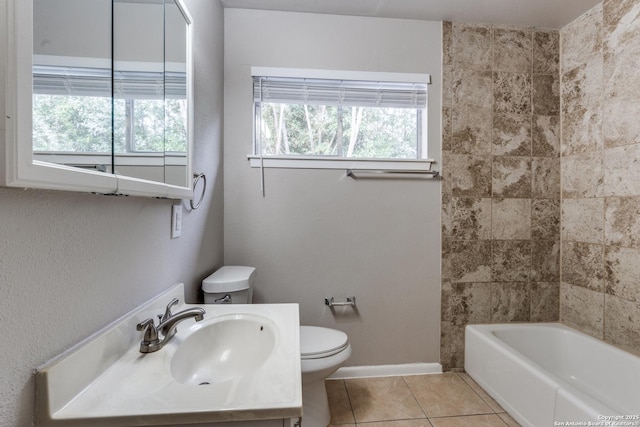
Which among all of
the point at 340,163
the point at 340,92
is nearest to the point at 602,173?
the point at 340,163

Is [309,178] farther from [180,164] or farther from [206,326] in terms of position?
[206,326]

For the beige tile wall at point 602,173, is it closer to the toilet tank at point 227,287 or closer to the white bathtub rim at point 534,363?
the white bathtub rim at point 534,363

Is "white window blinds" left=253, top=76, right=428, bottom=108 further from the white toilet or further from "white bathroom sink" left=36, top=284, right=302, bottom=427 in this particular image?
"white bathroom sink" left=36, top=284, right=302, bottom=427

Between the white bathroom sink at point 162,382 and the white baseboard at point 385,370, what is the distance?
1185 millimetres

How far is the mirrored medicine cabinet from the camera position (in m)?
0.50

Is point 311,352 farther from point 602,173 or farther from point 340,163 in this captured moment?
point 602,173

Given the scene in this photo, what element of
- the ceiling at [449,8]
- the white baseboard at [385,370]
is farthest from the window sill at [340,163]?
the white baseboard at [385,370]

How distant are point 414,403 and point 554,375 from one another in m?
0.79

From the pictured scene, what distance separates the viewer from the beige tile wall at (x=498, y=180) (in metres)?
2.02

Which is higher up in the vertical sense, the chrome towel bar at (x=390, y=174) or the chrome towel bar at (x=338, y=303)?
the chrome towel bar at (x=390, y=174)

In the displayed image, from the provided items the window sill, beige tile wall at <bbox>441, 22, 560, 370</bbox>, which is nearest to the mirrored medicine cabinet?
the window sill

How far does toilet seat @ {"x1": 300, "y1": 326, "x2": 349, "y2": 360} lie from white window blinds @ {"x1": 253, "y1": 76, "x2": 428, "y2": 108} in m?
1.52

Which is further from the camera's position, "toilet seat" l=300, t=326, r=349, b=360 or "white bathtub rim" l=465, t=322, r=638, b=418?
"toilet seat" l=300, t=326, r=349, b=360

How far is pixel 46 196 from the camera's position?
0.60 metres
